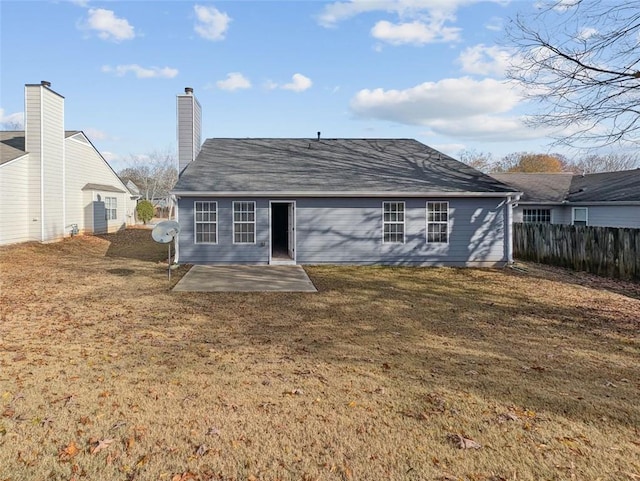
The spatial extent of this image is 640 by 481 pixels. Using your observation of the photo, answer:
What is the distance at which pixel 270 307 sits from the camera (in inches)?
318

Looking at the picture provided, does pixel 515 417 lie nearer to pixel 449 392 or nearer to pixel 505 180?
pixel 449 392

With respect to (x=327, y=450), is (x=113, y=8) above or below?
above

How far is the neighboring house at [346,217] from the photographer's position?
44.0 feet

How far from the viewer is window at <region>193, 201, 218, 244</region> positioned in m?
13.4

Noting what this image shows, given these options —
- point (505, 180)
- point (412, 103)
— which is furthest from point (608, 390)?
point (412, 103)

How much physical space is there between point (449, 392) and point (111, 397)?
11.1 feet

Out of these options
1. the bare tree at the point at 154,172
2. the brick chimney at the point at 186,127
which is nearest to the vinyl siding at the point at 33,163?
the brick chimney at the point at 186,127

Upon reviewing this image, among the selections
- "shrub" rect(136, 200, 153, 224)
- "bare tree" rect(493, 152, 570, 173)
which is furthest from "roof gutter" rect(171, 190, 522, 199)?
"bare tree" rect(493, 152, 570, 173)

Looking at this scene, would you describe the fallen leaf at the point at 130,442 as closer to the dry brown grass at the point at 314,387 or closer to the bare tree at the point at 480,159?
the dry brown grass at the point at 314,387

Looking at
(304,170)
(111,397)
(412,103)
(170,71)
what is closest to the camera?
(111,397)

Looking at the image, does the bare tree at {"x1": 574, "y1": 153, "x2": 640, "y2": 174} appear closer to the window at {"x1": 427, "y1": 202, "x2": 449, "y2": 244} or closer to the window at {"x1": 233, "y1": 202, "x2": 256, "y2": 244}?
the window at {"x1": 427, "y1": 202, "x2": 449, "y2": 244}

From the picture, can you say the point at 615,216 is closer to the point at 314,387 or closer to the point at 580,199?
the point at 580,199

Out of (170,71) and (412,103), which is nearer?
(170,71)

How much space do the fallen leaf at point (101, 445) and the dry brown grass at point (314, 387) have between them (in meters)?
0.01
